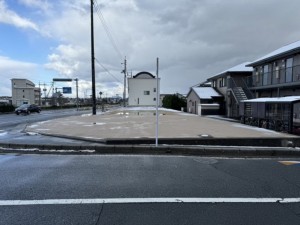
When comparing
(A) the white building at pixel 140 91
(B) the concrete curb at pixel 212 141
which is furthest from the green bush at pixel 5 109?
(B) the concrete curb at pixel 212 141

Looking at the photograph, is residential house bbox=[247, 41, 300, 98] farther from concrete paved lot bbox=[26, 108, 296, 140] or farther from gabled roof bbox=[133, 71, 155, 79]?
gabled roof bbox=[133, 71, 155, 79]

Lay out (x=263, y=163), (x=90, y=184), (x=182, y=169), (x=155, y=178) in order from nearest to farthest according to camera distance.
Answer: (x=90, y=184), (x=155, y=178), (x=182, y=169), (x=263, y=163)

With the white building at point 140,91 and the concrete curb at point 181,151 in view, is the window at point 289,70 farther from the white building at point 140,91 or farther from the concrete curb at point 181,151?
the white building at point 140,91

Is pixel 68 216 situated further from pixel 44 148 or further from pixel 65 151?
pixel 44 148

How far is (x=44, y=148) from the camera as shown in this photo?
291 inches

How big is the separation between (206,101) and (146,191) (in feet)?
95.8

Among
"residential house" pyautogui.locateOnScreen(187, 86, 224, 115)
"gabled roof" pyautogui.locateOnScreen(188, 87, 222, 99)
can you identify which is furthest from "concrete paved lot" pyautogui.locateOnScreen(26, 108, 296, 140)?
"gabled roof" pyautogui.locateOnScreen(188, 87, 222, 99)

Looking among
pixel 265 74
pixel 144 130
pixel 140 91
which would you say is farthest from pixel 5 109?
pixel 265 74

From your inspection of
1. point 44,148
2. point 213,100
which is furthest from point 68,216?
point 213,100

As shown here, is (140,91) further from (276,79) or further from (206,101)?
(276,79)

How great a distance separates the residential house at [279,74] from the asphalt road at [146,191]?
15102 mm

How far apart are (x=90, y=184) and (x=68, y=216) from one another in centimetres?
120

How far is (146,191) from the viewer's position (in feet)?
13.3

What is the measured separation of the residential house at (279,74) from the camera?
18242 mm
